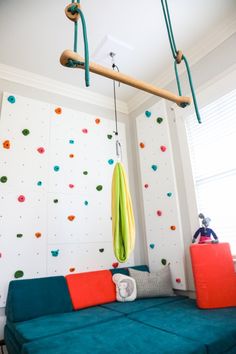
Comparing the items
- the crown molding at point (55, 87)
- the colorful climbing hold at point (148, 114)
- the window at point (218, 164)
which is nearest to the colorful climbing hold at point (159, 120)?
the colorful climbing hold at point (148, 114)

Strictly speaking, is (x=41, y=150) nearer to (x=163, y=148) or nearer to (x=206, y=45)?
(x=163, y=148)

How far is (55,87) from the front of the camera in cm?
268

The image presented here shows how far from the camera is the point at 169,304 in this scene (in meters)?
1.94

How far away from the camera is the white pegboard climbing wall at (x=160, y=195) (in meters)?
2.33

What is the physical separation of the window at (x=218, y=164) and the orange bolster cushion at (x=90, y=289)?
3.53ft

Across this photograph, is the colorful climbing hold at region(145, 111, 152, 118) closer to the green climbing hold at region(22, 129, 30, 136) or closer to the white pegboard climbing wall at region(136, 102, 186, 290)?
the white pegboard climbing wall at region(136, 102, 186, 290)

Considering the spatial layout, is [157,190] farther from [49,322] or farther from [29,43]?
[29,43]

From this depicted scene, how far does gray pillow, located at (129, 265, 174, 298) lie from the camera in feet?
7.11

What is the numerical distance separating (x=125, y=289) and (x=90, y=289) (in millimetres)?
312

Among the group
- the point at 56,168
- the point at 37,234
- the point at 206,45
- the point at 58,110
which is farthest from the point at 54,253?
the point at 206,45

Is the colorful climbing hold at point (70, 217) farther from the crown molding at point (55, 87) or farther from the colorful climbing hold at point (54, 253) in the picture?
the crown molding at point (55, 87)

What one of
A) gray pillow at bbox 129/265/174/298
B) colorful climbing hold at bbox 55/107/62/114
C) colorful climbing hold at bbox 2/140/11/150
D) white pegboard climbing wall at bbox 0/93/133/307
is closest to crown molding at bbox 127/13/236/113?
white pegboard climbing wall at bbox 0/93/133/307

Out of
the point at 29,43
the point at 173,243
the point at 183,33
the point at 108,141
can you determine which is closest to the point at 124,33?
the point at 183,33

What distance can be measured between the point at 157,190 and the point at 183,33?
1.50m
